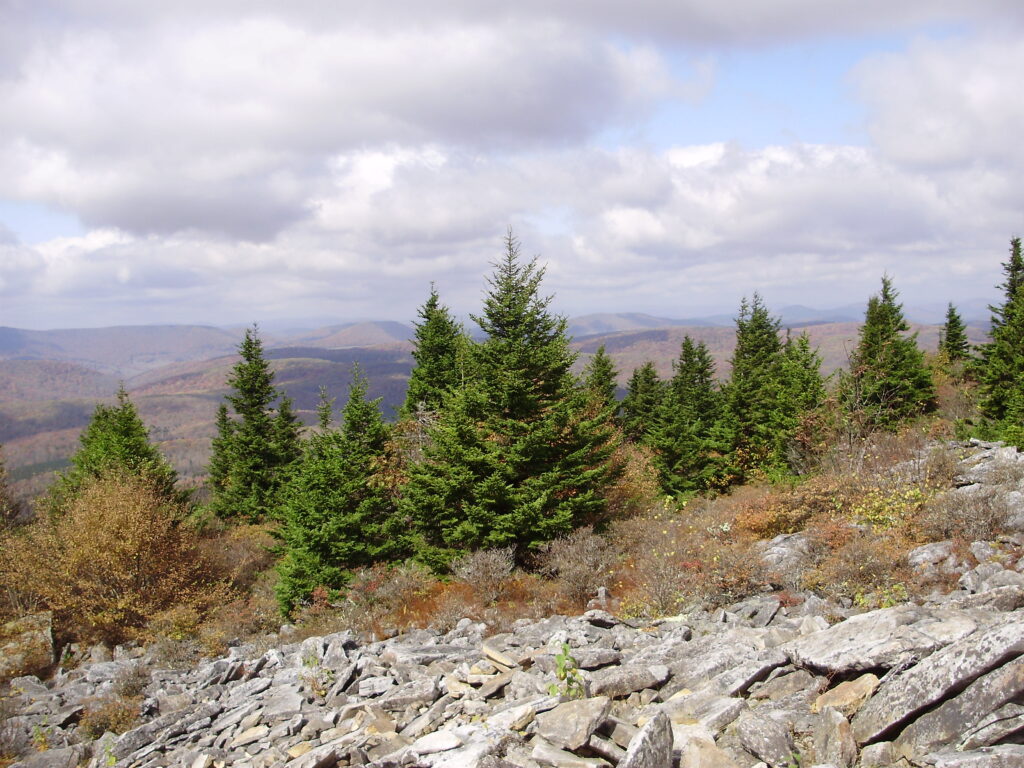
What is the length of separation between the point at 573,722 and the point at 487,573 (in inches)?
396

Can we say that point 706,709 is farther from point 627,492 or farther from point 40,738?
point 627,492

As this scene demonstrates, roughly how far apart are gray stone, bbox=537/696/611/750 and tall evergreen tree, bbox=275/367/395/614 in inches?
595

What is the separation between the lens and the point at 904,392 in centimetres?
3728

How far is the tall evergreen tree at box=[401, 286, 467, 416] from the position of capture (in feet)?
96.6

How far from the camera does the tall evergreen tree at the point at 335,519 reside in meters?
20.3

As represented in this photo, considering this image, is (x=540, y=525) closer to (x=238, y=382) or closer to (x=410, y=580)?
(x=410, y=580)

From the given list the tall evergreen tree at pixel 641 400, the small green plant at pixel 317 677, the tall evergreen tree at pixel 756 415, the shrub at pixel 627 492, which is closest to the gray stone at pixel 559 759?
the small green plant at pixel 317 677

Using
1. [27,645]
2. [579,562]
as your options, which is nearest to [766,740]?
[579,562]

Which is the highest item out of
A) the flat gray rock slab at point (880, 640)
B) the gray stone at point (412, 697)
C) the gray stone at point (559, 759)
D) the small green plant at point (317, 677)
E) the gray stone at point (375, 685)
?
the flat gray rock slab at point (880, 640)

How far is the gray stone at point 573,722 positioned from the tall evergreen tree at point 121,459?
27098mm

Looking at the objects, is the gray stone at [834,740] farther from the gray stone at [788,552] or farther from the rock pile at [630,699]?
the gray stone at [788,552]

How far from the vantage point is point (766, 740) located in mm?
5965

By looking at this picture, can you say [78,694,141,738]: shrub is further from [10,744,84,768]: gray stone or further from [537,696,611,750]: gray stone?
[537,696,611,750]: gray stone

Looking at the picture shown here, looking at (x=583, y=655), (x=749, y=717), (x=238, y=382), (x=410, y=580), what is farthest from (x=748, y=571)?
(x=238, y=382)
